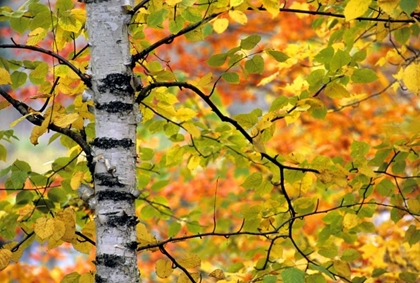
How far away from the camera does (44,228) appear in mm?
1555

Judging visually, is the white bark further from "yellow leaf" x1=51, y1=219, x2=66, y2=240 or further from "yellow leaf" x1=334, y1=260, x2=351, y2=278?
"yellow leaf" x1=334, y1=260, x2=351, y2=278

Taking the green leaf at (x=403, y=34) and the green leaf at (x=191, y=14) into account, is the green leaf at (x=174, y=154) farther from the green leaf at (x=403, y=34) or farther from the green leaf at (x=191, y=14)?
the green leaf at (x=403, y=34)

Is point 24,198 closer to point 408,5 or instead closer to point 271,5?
point 271,5

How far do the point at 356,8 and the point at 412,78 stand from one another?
0.43m

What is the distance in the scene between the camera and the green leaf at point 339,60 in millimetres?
1766

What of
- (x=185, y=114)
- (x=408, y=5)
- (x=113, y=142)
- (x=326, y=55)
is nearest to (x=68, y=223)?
(x=113, y=142)

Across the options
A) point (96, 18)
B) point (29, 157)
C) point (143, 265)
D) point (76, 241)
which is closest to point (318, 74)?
point (96, 18)

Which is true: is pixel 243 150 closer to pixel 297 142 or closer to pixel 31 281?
pixel 31 281

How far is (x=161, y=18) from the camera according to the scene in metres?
1.51

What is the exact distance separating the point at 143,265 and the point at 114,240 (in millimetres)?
3900

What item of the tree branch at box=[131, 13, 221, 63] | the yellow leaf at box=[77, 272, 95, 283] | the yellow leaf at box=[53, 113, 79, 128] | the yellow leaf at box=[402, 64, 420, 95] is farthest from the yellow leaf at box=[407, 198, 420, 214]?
the yellow leaf at box=[53, 113, 79, 128]

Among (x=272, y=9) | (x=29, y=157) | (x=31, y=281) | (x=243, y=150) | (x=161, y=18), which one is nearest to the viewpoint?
(x=161, y=18)

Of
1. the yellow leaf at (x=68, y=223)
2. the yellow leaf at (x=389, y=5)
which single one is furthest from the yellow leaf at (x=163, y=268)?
the yellow leaf at (x=389, y=5)

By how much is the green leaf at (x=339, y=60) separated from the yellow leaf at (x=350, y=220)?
56 centimetres
